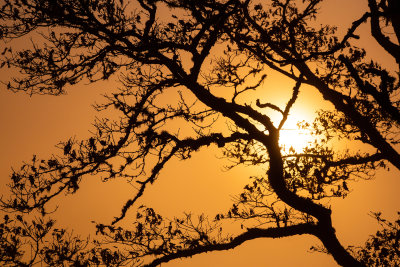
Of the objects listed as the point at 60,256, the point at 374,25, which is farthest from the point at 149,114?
the point at 374,25

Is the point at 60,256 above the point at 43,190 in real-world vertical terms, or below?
below

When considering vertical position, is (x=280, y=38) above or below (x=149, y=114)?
above

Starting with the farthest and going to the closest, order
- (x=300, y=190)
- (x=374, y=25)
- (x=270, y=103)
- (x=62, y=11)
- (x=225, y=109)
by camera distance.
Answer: (x=300, y=190) < (x=270, y=103) < (x=225, y=109) < (x=62, y=11) < (x=374, y=25)

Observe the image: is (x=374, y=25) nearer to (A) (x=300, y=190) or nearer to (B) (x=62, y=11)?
(A) (x=300, y=190)

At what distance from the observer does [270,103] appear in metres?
8.12

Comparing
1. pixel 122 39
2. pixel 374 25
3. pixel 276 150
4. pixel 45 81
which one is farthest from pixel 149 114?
pixel 374 25

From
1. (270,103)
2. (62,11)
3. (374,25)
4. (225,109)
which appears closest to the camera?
(374,25)

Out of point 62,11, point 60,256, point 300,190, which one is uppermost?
point 62,11

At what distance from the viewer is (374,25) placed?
6285mm

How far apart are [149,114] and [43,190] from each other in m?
2.85

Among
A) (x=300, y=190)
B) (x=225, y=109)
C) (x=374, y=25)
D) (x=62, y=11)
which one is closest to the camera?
(x=374, y=25)

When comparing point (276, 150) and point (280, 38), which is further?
point (280, 38)

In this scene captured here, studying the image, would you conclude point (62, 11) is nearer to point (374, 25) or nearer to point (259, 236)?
point (374, 25)

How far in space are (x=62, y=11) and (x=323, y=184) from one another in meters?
8.30
